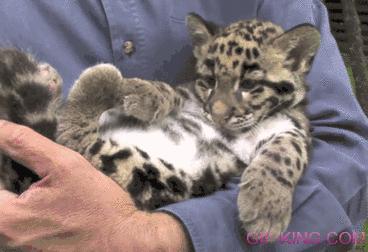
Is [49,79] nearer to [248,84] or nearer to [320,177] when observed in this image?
[248,84]

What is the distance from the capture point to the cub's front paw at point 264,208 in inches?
63.0

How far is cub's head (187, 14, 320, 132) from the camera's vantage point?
188 cm

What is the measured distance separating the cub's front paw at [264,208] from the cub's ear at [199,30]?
58cm

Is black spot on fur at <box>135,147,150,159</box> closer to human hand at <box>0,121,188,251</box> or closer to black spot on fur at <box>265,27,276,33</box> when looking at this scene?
human hand at <box>0,121,188,251</box>

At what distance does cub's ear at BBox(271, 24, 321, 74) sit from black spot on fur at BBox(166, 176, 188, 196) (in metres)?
0.56

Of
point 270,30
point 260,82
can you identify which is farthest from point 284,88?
point 270,30

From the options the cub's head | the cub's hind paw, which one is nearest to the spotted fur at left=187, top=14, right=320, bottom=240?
the cub's head

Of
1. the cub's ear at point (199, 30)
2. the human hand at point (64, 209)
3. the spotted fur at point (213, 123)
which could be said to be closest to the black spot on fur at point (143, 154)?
the spotted fur at point (213, 123)

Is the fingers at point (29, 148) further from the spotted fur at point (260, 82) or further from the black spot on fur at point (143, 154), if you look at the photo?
the spotted fur at point (260, 82)

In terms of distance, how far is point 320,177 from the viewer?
182cm

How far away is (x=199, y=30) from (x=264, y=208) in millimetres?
680

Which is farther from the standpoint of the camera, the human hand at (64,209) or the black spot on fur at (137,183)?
the black spot on fur at (137,183)

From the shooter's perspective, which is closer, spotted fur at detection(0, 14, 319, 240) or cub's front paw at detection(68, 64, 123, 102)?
spotted fur at detection(0, 14, 319, 240)

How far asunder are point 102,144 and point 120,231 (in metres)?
0.27
